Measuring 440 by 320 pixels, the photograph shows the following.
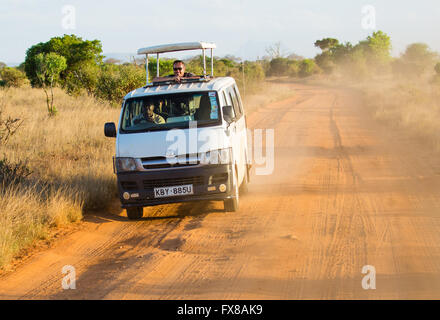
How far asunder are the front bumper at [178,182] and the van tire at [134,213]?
25cm

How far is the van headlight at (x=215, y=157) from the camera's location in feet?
24.0

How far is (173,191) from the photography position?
7324 millimetres

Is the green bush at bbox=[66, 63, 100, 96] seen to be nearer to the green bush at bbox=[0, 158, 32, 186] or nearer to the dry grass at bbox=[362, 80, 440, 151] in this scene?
the dry grass at bbox=[362, 80, 440, 151]

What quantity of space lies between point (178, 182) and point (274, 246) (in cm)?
194

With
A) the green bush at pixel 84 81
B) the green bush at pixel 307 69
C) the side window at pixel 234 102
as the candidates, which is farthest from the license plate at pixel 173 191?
the green bush at pixel 307 69

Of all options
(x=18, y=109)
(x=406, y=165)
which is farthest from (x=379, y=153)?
(x=18, y=109)

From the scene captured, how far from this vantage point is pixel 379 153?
40.6 feet

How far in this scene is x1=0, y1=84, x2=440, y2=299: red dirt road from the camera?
15.9 feet

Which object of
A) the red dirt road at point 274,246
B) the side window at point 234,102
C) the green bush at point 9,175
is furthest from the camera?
the side window at point 234,102

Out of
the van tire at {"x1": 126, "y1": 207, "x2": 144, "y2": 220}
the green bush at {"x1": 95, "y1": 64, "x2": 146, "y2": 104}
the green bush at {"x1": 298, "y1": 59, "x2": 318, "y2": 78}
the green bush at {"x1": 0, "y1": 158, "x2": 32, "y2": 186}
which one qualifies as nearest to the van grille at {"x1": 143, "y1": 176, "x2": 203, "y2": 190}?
the van tire at {"x1": 126, "y1": 207, "x2": 144, "y2": 220}

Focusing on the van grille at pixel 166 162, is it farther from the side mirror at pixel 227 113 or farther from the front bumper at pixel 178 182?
the side mirror at pixel 227 113

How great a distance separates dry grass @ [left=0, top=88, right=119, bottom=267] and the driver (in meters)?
1.56

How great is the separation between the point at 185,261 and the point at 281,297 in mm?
1498

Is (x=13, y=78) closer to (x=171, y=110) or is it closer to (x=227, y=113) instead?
(x=171, y=110)
